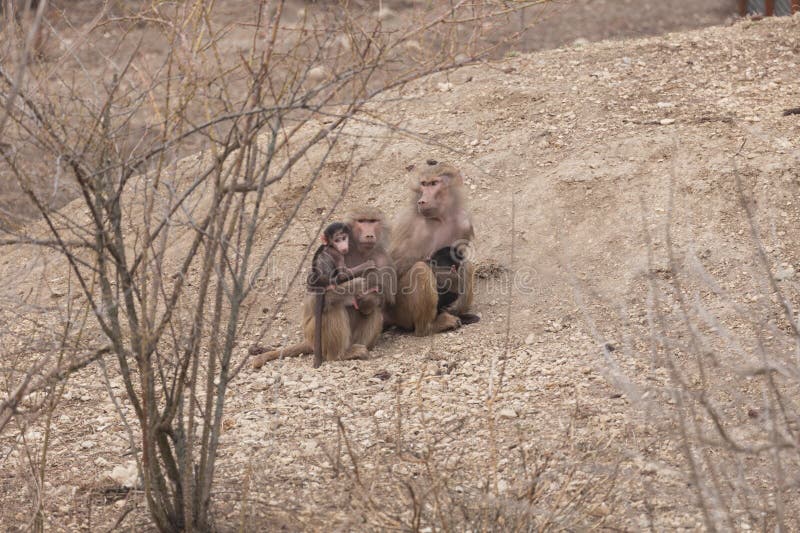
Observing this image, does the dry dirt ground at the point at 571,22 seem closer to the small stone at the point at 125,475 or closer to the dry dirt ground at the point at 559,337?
the dry dirt ground at the point at 559,337

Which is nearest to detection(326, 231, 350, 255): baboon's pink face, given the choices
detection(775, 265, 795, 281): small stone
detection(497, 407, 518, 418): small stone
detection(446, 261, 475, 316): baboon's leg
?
detection(446, 261, 475, 316): baboon's leg

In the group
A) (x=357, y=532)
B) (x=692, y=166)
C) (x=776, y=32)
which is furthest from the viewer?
(x=776, y=32)

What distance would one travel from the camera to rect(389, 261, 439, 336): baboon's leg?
682 centimetres

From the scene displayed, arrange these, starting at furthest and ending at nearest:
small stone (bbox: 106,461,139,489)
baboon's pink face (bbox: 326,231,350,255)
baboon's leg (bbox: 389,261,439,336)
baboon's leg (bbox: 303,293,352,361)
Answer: baboon's leg (bbox: 389,261,439,336), baboon's leg (bbox: 303,293,352,361), baboon's pink face (bbox: 326,231,350,255), small stone (bbox: 106,461,139,489)

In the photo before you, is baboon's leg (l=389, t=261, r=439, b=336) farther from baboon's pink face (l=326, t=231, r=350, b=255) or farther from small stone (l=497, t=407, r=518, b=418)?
small stone (l=497, t=407, r=518, b=418)

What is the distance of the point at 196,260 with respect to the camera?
7.92 metres

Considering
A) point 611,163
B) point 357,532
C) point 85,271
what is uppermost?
point 611,163

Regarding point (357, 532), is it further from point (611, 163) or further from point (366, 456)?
point (611, 163)

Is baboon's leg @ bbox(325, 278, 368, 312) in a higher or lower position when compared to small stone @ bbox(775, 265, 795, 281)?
higher

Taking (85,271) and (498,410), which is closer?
(498,410)

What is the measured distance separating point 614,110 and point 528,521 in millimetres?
5127

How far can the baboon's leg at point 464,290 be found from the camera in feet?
22.7

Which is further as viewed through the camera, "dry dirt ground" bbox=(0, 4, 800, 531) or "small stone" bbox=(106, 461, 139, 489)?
"small stone" bbox=(106, 461, 139, 489)

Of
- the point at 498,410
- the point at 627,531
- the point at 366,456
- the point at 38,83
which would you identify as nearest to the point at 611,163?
the point at 498,410
